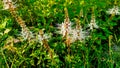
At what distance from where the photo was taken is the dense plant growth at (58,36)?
4.12 metres

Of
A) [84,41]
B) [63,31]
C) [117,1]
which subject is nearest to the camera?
[63,31]

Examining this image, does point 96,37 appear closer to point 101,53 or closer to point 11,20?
point 101,53

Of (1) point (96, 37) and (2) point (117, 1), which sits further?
(2) point (117, 1)

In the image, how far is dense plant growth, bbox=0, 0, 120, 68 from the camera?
4125 millimetres

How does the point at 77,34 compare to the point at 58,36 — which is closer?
the point at 77,34

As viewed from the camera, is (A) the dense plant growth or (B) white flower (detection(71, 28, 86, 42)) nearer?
(B) white flower (detection(71, 28, 86, 42))

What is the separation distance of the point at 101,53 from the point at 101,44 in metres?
0.23

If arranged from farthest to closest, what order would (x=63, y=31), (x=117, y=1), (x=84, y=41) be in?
(x=117, y=1)
(x=84, y=41)
(x=63, y=31)

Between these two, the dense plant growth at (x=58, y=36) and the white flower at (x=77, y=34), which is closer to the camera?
the white flower at (x=77, y=34)

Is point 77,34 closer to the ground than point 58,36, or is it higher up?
higher up

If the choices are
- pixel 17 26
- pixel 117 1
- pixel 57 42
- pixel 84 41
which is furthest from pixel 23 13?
pixel 117 1

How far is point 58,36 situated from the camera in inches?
177

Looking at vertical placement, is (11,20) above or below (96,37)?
above

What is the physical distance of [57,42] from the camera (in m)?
4.32
